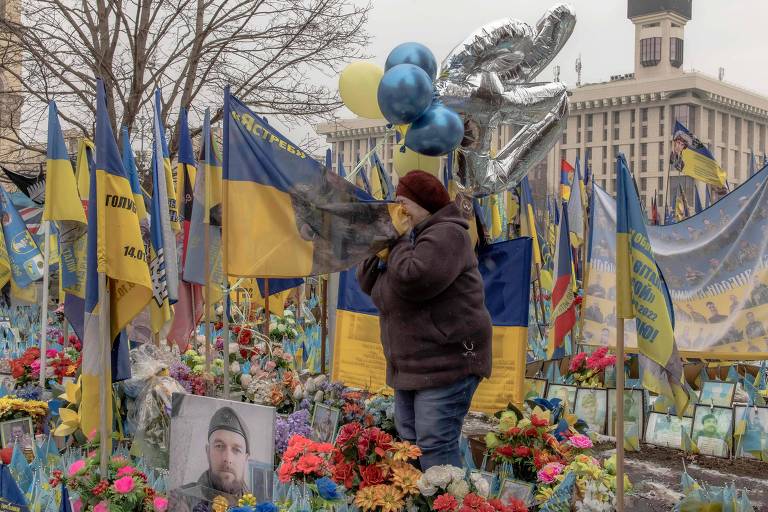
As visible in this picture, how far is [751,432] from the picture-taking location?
657 centimetres

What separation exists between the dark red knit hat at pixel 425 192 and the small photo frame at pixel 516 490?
1.44 metres

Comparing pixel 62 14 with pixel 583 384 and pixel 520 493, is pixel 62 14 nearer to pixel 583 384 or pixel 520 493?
pixel 583 384

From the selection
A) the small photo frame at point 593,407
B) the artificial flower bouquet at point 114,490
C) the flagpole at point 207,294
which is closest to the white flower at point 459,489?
the artificial flower bouquet at point 114,490

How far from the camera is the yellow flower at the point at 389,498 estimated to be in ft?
13.1

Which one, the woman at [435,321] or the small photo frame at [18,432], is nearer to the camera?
the woman at [435,321]

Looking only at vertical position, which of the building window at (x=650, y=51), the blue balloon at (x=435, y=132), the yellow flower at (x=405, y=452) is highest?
the building window at (x=650, y=51)

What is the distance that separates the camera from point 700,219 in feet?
25.5

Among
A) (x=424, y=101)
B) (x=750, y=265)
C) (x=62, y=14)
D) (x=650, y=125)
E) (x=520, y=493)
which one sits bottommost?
(x=520, y=493)

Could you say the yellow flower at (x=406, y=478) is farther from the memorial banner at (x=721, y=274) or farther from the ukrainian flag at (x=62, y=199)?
the memorial banner at (x=721, y=274)

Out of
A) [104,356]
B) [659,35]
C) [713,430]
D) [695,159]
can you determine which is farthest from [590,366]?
[659,35]

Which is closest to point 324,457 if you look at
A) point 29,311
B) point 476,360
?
point 476,360

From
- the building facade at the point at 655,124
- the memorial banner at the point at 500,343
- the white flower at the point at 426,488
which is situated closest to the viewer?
the white flower at the point at 426,488

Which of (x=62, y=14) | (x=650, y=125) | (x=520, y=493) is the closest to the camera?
(x=520, y=493)

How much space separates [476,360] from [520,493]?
0.81 metres
